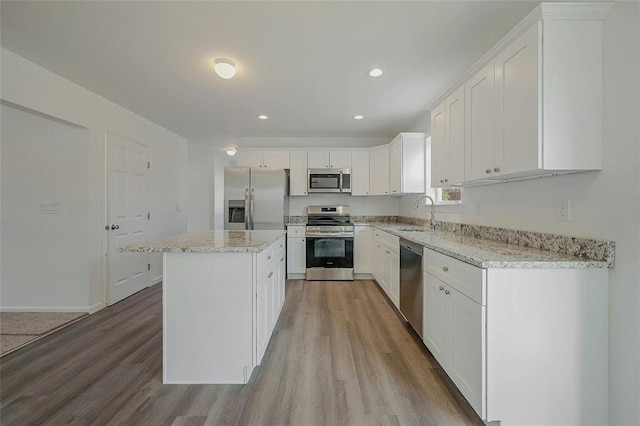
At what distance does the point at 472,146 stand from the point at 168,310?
7.96 ft

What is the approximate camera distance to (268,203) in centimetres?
432

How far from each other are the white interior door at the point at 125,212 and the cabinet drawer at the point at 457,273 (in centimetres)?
356

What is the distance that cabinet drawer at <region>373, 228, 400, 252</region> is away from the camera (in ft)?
9.88

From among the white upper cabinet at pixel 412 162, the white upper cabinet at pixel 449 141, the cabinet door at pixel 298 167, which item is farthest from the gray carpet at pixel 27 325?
the white upper cabinet at pixel 412 162

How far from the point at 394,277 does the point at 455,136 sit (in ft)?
5.34

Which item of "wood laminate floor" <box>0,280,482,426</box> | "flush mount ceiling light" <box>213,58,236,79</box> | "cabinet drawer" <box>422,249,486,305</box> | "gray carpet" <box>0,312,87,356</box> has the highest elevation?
"flush mount ceiling light" <box>213,58,236,79</box>

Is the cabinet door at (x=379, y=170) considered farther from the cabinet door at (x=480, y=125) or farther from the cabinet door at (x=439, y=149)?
the cabinet door at (x=480, y=125)

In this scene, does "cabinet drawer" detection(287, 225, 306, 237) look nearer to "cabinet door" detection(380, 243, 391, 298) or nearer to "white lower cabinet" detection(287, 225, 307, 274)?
"white lower cabinet" detection(287, 225, 307, 274)

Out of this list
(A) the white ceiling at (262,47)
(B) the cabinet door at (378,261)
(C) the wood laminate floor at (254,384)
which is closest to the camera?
(C) the wood laminate floor at (254,384)

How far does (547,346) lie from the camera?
1.40 m

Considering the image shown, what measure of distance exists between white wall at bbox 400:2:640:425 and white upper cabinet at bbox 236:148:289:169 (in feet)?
12.5

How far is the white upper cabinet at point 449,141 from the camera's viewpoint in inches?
86.6

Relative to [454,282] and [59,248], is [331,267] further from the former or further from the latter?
[59,248]

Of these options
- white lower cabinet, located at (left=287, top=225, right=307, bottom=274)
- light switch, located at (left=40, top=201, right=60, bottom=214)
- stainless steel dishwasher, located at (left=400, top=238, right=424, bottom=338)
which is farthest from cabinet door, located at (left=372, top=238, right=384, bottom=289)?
light switch, located at (left=40, top=201, right=60, bottom=214)
